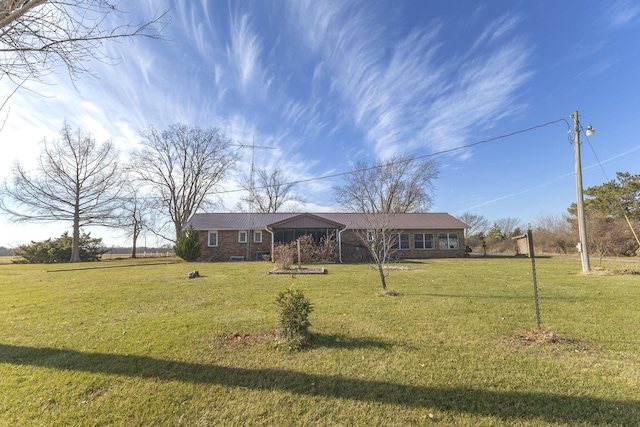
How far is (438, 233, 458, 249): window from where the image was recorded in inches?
1083

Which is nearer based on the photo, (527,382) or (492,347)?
(527,382)

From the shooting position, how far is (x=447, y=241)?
27.5 meters

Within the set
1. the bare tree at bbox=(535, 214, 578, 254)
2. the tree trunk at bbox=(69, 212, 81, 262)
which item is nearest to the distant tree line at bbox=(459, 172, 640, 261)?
the bare tree at bbox=(535, 214, 578, 254)

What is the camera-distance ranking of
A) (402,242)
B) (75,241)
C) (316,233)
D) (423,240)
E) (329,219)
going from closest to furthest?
1. (316,233)
2. (329,219)
3. (402,242)
4. (423,240)
5. (75,241)

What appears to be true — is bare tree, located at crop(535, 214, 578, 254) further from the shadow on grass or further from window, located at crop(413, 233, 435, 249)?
the shadow on grass

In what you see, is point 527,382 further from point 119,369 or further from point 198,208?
point 198,208

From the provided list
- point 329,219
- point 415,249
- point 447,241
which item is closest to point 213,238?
point 329,219

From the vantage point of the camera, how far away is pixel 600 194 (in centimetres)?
2786

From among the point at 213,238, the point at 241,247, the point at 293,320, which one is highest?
the point at 213,238

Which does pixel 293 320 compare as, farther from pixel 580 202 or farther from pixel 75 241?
pixel 75 241

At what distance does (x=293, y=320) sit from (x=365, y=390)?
1643 millimetres

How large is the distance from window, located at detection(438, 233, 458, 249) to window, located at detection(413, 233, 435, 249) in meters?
0.82

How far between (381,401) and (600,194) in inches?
1372

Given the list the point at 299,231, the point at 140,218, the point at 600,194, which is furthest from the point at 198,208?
the point at 600,194
